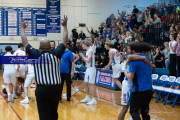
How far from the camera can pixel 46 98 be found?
3.64 meters

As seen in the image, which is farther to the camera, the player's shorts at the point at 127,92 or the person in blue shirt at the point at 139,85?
the player's shorts at the point at 127,92

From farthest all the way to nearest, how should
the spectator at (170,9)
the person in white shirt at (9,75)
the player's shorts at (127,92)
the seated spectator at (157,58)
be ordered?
the spectator at (170,9) → the seated spectator at (157,58) → the person in white shirt at (9,75) → the player's shorts at (127,92)

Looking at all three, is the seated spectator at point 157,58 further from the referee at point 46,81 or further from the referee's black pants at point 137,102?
the referee at point 46,81

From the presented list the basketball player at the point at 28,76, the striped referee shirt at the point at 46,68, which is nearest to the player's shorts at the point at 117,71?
the basketball player at the point at 28,76

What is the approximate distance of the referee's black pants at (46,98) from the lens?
359 centimetres

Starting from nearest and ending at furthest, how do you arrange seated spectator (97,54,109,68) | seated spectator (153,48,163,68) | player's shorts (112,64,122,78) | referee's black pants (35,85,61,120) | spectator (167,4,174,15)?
referee's black pants (35,85,61,120), player's shorts (112,64,122,78), seated spectator (153,48,163,68), seated spectator (97,54,109,68), spectator (167,4,174,15)

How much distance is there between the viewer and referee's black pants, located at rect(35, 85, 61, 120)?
359 centimetres

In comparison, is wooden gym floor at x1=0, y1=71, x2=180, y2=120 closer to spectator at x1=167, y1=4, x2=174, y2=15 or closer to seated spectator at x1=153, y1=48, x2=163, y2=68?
seated spectator at x1=153, y1=48, x2=163, y2=68

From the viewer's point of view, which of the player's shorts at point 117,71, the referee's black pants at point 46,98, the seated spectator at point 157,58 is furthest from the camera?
the seated spectator at point 157,58

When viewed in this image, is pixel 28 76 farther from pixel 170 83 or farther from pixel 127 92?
pixel 170 83

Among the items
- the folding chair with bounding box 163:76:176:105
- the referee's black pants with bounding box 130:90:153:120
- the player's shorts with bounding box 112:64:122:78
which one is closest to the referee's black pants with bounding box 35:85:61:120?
the referee's black pants with bounding box 130:90:153:120

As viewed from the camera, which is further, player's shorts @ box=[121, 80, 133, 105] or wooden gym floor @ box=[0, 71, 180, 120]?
wooden gym floor @ box=[0, 71, 180, 120]

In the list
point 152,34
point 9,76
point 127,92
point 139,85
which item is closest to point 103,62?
point 152,34

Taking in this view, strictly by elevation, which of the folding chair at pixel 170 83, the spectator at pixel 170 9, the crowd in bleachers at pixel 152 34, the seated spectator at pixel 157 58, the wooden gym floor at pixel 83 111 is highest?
the spectator at pixel 170 9
